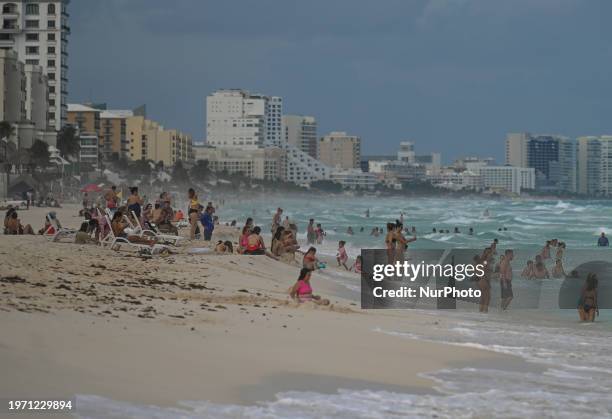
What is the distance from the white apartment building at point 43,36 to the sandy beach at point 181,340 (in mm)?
80634

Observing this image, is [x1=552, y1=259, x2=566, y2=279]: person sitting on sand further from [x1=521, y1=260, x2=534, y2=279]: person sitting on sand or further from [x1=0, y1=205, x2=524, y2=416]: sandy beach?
[x1=0, y1=205, x2=524, y2=416]: sandy beach

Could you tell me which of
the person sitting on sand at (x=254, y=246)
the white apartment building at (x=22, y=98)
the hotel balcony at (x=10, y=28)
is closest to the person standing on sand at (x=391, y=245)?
the person sitting on sand at (x=254, y=246)

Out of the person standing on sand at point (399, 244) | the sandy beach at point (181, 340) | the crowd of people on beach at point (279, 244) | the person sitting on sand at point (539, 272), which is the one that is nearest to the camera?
the sandy beach at point (181, 340)

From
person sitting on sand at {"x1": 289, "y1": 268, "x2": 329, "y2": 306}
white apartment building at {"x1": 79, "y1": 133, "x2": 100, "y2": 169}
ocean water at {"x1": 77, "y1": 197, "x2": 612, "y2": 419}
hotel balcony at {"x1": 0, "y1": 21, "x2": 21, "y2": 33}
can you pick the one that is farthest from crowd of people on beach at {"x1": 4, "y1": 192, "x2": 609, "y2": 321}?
white apartment building at {"x1": 79, "y1": 133, "x2": 100, "y2": 169}

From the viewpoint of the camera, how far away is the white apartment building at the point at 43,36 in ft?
300

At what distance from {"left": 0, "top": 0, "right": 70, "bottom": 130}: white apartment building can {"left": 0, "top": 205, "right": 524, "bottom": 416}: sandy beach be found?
265ft

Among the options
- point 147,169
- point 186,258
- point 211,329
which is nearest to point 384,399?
point 211,329

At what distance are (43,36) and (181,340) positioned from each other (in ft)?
286

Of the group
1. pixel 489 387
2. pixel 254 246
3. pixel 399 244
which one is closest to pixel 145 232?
pixel 254 246

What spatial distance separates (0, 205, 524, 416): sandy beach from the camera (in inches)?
295

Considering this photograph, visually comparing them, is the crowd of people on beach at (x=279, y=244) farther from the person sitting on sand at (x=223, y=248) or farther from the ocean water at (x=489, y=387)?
the ocean water at (x=489, y=387)

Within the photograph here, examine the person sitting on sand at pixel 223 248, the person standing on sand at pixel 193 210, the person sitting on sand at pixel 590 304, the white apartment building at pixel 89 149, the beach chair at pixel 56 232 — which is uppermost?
the white apartment building at pixel 89 149

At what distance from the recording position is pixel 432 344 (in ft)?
34.8

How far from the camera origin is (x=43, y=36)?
91938 millimetres
